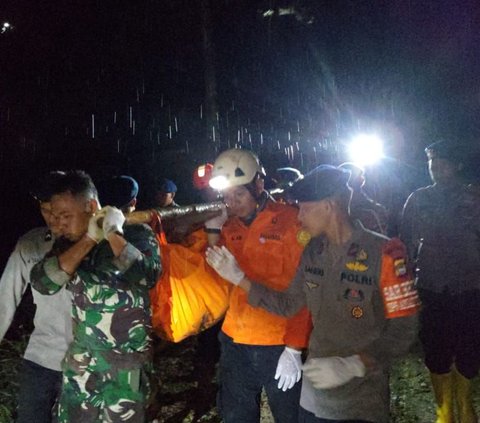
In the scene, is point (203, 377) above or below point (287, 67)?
below

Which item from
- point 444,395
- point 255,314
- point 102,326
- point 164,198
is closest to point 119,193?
point 102,326

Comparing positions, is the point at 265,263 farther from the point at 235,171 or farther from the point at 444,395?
the point at 444,395

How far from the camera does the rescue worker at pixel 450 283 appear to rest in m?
4.02

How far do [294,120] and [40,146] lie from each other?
11.5 meters

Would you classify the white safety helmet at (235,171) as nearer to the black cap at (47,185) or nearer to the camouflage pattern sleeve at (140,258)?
the camouflage pattern sleeve at (140,258)

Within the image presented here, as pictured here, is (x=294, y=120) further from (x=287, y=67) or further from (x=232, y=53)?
(x=232, y=53)

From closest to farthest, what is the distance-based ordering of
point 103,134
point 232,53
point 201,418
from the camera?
point 201,418
point 103,134
point 232,53

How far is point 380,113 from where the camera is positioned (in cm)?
1792

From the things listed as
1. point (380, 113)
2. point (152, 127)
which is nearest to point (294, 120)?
point (380, 113)

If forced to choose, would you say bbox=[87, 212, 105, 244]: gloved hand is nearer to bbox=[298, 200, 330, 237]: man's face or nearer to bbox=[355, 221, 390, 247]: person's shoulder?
bbox=[298, 200, 330, 237]: man's face

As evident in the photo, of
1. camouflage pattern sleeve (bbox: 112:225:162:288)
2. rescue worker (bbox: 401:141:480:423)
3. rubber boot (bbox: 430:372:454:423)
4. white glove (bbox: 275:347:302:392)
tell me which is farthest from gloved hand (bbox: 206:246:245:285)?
rubber boot (bbox: 430:372:454:423)

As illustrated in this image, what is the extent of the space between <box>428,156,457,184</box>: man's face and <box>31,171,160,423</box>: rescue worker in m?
3.00

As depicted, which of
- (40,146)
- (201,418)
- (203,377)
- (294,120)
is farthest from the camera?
(294,120)

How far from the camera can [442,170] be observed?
168 inches
